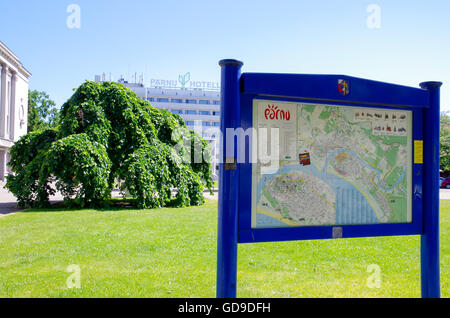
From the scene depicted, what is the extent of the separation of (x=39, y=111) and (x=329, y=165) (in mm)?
58174

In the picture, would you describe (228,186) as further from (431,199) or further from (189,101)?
(189,101)

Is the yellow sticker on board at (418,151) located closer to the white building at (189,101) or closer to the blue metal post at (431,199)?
the blue metal post at (431,199)

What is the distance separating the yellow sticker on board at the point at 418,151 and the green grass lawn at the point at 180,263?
1.44m

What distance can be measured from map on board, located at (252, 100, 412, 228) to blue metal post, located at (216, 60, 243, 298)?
0.21 m

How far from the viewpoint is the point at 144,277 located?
4.16 meters

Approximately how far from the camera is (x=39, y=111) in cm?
5294

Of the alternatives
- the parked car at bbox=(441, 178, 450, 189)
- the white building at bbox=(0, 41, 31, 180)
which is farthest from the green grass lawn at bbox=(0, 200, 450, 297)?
the white building at bbox=(0, 41, 31, 180)

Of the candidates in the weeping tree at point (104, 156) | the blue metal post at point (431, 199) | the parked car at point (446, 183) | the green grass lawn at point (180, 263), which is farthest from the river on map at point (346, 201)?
the parked car at point (446, 183)

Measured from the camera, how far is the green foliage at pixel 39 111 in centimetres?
5069

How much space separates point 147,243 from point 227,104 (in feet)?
13.6

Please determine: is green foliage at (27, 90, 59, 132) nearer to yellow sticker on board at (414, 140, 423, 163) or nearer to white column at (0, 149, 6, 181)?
white column at (0, 149, 6, 181)

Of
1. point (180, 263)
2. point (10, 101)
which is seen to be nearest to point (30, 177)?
point (180, 263)

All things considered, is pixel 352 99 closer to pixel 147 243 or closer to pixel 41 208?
pixel 147 243
